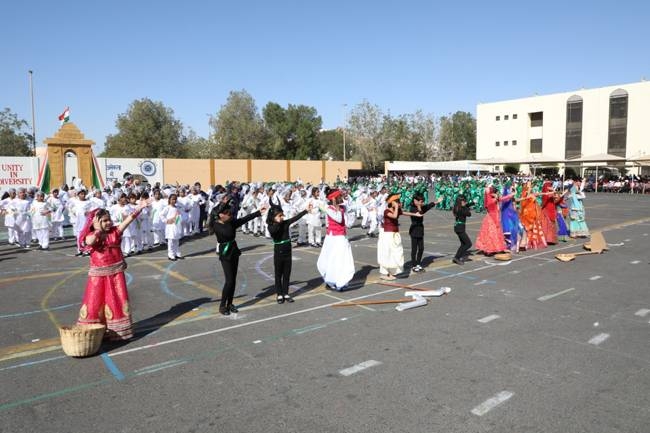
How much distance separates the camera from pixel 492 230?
1217 centimetres

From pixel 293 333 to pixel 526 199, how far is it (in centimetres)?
965

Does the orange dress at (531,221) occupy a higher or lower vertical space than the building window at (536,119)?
lower

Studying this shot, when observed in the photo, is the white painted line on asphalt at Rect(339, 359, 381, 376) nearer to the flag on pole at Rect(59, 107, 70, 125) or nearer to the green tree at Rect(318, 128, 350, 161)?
the flag on pole at Rect(59, 107, 70, 125)

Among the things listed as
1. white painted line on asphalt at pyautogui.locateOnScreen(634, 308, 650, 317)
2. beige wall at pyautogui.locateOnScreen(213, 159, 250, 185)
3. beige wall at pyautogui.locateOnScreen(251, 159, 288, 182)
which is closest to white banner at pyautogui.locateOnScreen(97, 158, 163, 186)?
beige wall at pyautogui.locateOnScreen(213, 159, 250, 185)

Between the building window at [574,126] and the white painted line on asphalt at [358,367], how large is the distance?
2551 inches

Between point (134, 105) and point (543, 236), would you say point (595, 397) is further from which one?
point (134, 105)

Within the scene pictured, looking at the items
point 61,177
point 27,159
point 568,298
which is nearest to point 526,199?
point 568,298

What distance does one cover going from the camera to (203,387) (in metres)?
4.86

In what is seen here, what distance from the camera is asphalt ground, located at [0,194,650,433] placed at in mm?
4250

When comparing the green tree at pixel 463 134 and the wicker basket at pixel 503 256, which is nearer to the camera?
the wicker basket at pixel 503 256

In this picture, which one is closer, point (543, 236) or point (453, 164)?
point (543, 236)

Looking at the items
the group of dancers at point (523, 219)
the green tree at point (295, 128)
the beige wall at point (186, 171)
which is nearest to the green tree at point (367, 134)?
the green tree at point (295, 128)

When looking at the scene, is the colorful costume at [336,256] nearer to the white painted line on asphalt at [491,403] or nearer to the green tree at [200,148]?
the white painted line on asphalt at [491,403]

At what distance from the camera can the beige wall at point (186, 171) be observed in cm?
4053
